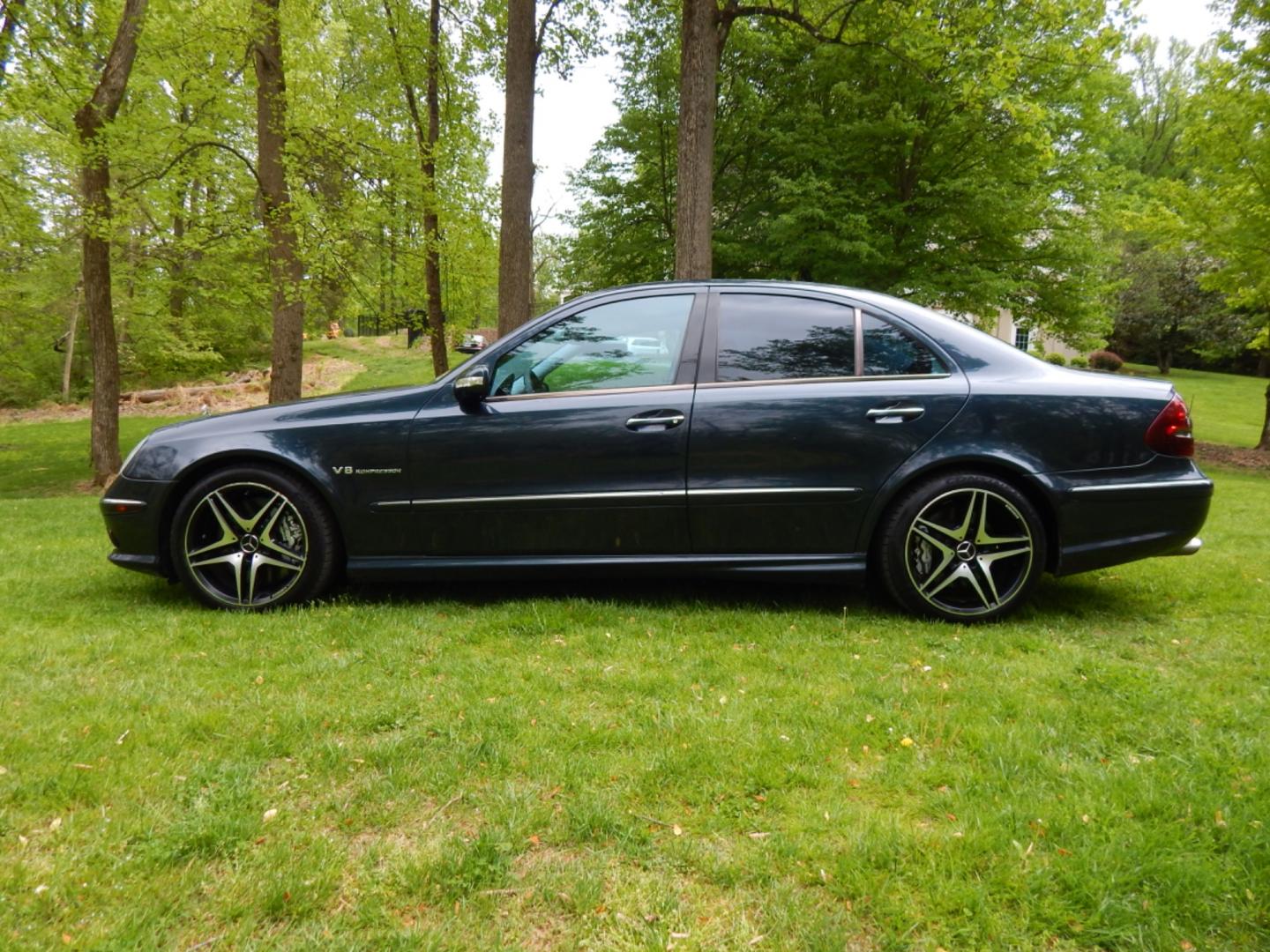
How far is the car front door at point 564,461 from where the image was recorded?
356cm

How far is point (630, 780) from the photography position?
2121 millimetres

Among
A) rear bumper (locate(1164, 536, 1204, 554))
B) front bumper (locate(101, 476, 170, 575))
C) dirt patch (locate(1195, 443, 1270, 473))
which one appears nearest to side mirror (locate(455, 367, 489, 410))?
front bumper (locate(101, 476, 170, 575))

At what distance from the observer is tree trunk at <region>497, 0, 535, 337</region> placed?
7.88 metres

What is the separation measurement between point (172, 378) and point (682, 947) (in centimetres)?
2708

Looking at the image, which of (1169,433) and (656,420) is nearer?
(1169,433)

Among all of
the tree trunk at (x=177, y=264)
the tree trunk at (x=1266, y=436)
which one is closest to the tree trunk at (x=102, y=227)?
the tree trunk at (x=177, y=264)

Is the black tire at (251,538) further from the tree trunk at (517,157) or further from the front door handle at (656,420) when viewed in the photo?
the tree trunk at (517,157)

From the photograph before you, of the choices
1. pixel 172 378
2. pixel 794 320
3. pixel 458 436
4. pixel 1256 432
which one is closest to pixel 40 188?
pixel 172 378

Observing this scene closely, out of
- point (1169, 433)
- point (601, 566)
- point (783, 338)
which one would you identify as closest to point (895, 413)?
point (783, 338)

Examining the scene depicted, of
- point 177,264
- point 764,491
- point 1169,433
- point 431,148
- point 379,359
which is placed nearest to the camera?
point 1169,433

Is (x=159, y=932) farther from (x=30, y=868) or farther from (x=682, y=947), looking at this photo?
(x=682, y=947)

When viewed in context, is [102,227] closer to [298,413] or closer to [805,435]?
[298,413]

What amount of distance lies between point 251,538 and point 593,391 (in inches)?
71.8

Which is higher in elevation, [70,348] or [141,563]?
[70,348]
